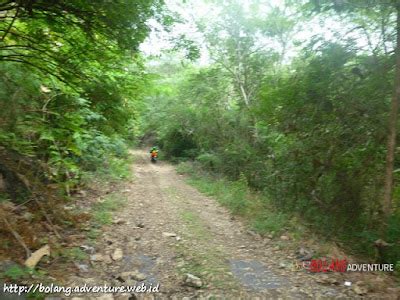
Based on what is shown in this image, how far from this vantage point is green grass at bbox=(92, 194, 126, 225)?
743cm

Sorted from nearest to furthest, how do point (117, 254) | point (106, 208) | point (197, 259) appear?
point (197, 259) → point (117, 254) → point (106, 208)

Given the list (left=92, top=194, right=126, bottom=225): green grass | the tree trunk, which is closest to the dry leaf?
(left=92, top=194, right=126, bottom=225): green grass

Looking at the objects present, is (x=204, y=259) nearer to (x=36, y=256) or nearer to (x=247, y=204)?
(x=36, y=256)

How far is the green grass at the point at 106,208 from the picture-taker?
7.43 meters

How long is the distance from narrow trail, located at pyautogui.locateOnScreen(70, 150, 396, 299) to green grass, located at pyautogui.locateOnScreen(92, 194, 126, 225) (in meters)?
0.24

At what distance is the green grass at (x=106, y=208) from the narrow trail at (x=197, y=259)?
24 centimetres

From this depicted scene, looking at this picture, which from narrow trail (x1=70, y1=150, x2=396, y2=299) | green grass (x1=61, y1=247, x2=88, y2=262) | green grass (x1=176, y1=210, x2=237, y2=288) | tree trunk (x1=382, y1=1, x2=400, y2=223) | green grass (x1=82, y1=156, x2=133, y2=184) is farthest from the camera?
green grass (x1=82, y1=156, x2=133, y2=184)

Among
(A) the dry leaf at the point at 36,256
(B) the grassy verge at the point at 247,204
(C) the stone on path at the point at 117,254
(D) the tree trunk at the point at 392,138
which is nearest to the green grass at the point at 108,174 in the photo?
(B) the grassy verge at the point at 247,204

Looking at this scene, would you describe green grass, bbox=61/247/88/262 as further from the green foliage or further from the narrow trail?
the green foliage

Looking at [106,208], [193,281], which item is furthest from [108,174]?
[193,281]

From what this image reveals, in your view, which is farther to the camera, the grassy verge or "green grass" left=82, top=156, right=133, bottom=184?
"green grass" left=82, top=156, right=133, bottom=184

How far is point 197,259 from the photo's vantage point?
5551 millimetres

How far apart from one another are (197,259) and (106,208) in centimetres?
381

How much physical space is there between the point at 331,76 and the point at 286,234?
335cm
